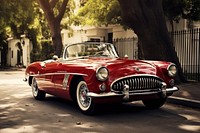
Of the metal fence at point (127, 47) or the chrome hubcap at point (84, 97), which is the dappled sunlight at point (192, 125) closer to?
the chrome hubcap at point (84, 97)

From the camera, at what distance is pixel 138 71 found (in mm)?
6988

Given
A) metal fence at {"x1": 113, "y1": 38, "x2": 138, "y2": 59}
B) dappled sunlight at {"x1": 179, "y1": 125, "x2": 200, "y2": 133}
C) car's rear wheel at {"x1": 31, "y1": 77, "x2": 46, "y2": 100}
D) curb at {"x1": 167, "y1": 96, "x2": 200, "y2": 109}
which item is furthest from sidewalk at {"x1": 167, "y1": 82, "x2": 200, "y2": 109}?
metal fence at {"x1": 113, "y1": 38, "x2": 138, "y2": 59}

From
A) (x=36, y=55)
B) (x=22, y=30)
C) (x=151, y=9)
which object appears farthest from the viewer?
(x=22, y=30)

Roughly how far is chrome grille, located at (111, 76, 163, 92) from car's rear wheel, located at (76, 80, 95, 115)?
2.12ft

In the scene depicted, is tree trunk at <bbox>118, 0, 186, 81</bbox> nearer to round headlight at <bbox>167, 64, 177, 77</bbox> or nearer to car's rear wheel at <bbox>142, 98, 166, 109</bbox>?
car's rear wheel at <bbox>142, 98, 166, 109</bbox>

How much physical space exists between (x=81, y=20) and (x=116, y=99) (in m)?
23.7

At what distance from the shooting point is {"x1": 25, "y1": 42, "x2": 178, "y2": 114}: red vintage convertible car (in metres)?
6.71

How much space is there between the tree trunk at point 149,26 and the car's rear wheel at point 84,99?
→ 5.32 metres


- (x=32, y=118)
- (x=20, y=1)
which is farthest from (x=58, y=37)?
(x=32, y=118)

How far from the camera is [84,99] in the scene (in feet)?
24.0

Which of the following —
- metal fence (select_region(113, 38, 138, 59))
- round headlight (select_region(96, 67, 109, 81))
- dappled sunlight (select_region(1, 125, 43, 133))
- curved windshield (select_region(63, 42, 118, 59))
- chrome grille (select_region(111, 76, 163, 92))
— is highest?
metal fence (select_region(113, 38, 138, 59))

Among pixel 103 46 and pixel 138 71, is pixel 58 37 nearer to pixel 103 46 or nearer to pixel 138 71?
pixel 103 46

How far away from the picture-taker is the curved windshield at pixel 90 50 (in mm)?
8562

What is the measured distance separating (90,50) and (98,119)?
2397 millimetres
